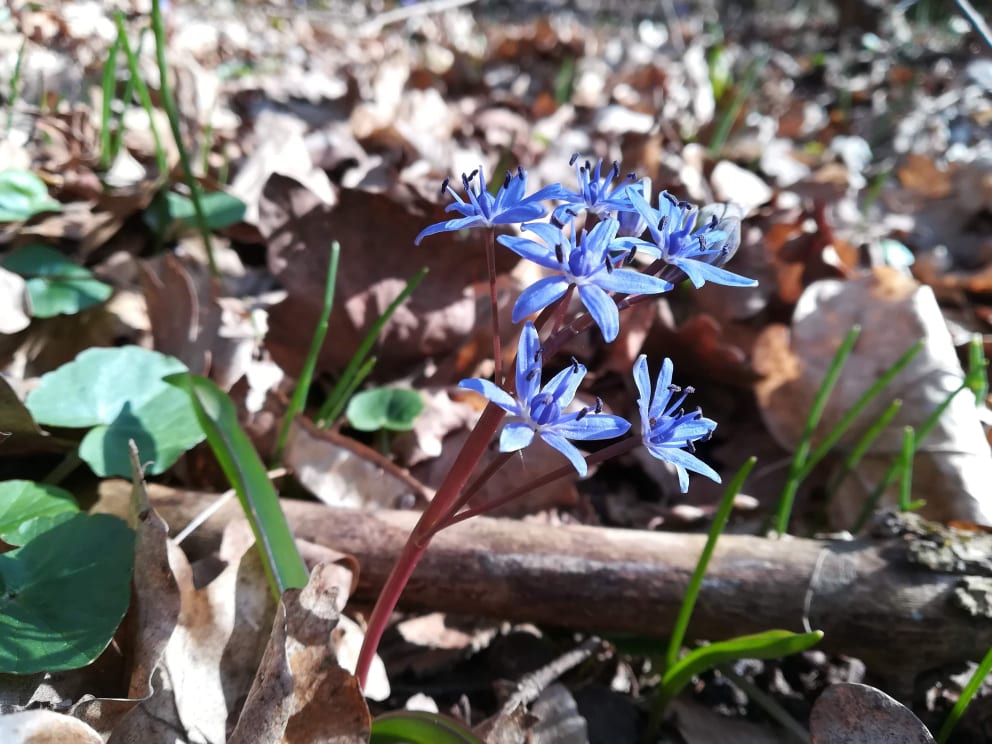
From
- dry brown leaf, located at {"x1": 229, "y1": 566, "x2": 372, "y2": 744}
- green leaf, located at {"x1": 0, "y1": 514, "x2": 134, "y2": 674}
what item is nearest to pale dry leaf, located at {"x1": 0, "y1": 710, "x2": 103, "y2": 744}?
green leaf, located at {"x1": 0, "y1": 514, "x2": 134, "y2": 674}

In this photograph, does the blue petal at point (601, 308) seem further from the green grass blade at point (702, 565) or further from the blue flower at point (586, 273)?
the green grass blade at point (702, 565)

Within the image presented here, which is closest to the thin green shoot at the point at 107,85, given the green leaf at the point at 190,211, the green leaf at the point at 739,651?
the green leaf at the point at 190,211

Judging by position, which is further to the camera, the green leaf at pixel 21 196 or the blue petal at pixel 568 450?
the green leaf at pixel 21 196

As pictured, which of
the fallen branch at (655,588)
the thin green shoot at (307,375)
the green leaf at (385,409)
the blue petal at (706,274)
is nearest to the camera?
the blue petal at (706,274)

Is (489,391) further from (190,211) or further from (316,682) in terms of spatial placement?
(190,211)

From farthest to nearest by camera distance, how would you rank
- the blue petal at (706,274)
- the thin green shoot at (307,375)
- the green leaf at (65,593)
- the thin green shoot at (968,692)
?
the thin green shoot at (307,375) → the thin green shoot at (968,692) → the green leaf at (65,593) → the blue petal at (706,274)

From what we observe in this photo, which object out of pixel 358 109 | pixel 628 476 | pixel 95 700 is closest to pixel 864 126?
pixel 358 109
